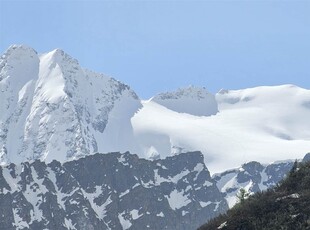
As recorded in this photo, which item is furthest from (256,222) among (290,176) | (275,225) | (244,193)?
(244,193)

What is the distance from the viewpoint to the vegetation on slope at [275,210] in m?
63.3

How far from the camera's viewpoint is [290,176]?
7344cm

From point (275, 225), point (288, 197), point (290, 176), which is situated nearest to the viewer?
point (275, 225)

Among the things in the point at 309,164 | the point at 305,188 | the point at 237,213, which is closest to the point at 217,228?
the point at 237,213

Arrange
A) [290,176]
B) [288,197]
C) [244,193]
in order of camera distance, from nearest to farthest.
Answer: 1. [288,197]
2. [290,176]
3. [244,193]

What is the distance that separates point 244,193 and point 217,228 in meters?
12.6

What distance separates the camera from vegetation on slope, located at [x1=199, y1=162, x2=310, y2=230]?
208 ft

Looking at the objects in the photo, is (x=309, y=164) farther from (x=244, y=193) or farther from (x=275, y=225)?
(x=275, y=225)

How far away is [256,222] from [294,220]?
267 cm

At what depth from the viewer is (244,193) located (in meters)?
78.9

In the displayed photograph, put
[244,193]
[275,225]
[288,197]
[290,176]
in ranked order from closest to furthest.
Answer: [275,225], [288,197], [290,176], [244,193]

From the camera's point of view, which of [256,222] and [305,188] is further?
[305,188]

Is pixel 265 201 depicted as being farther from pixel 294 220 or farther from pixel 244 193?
pixel 244 193

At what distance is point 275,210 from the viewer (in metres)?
65.9
